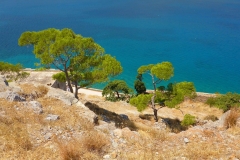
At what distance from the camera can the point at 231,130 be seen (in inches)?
441

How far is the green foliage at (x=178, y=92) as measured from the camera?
2034 cm

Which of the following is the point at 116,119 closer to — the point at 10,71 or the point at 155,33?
the point at 10,71

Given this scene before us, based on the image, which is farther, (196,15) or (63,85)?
(196,15)

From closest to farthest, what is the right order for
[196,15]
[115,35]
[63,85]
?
[63,85] < [115,35] < [196,15]

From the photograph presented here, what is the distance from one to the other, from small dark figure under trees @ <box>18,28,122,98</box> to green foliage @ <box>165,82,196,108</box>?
18.3 ft

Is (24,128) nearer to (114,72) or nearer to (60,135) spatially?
(60,135)

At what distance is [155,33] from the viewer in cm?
7169

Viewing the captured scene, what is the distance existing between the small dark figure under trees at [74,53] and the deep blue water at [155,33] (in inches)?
1055

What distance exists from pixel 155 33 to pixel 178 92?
5353 centimetres

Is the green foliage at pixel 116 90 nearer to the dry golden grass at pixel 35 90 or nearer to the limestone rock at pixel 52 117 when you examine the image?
the dry golden grass at pixel 35 90

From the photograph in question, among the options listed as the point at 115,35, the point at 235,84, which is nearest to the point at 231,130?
the point at 235,84

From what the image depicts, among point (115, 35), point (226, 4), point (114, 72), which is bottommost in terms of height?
point (114, 72)

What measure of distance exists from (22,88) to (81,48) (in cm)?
523

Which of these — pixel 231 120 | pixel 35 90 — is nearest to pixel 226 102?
pixel 231 120
